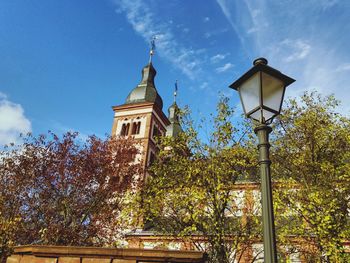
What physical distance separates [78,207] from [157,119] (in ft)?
89.1

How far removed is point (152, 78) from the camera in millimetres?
49156

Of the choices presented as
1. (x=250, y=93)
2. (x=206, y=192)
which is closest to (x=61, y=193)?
(x=206, y=192)

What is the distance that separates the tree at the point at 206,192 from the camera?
13.1 meters

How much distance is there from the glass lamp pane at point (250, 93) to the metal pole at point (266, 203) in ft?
1.11

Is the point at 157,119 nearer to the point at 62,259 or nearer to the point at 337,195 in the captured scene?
the point at 337,195

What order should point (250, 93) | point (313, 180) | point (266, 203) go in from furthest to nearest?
point (313, 180)
point (250, 93)
point (266, 203)

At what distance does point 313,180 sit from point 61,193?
15151 millimetres

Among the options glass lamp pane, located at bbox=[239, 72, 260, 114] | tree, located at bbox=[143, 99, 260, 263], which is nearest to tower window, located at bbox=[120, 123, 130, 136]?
tree, located at bbox=[143, 99, 260, 263]

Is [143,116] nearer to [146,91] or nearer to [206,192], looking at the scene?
[146,91]

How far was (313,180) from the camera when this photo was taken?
13406 mm

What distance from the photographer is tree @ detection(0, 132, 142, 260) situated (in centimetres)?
1897

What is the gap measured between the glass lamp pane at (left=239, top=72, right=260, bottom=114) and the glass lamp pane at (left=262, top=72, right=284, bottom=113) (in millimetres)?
99

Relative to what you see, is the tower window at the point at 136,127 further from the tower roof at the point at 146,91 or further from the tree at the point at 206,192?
the tree at the point at 206,192

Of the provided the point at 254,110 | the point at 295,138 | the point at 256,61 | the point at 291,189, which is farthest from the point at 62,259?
the point at 295,138
